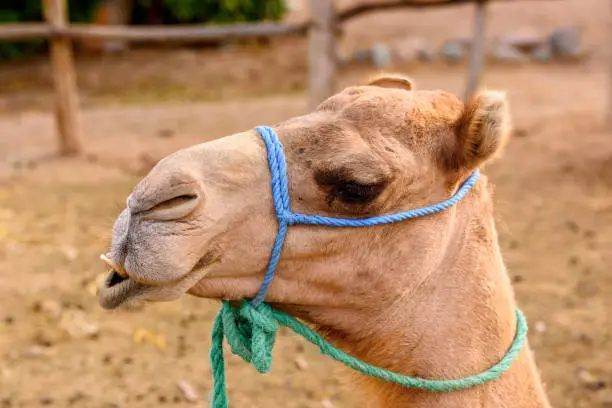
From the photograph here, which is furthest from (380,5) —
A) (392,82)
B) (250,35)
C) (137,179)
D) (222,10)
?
(222,10)

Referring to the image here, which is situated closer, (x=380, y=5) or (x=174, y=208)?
(x=174, y=208)

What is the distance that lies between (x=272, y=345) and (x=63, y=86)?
6660 millimetres

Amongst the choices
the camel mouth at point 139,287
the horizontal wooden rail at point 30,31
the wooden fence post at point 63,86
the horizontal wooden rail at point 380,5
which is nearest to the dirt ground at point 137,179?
the wooden fence post at point 63,86

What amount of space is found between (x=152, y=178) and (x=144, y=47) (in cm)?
1314

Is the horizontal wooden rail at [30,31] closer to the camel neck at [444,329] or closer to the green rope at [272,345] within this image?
the green rope at [272,345]

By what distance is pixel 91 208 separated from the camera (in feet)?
21.8

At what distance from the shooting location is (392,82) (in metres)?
2.47

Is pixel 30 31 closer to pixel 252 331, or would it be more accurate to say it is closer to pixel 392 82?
pixel 392 82

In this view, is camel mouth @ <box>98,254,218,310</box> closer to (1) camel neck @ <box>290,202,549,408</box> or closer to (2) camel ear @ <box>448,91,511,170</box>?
(1) camel neck @ <box>290,202,549,408</box>

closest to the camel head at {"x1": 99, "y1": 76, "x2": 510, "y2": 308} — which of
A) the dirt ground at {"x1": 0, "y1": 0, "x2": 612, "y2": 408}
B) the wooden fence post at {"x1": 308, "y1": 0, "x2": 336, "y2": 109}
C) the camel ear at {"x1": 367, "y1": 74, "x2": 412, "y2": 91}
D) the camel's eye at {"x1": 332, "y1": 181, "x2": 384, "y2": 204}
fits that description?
the camel's eye at {"x1": 332, "y1": 181, "x2": 384, "y2": 204}

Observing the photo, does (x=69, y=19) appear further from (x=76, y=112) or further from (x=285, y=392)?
(x=285, y=392)

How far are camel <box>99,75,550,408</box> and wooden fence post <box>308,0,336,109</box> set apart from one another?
5.08 metres

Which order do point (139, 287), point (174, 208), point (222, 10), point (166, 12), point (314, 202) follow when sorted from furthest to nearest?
point (166, 12) < point (222, 10) < point (314, 202) < point (139, 287) < point (174, 208)

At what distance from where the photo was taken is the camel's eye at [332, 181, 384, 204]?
197cm
